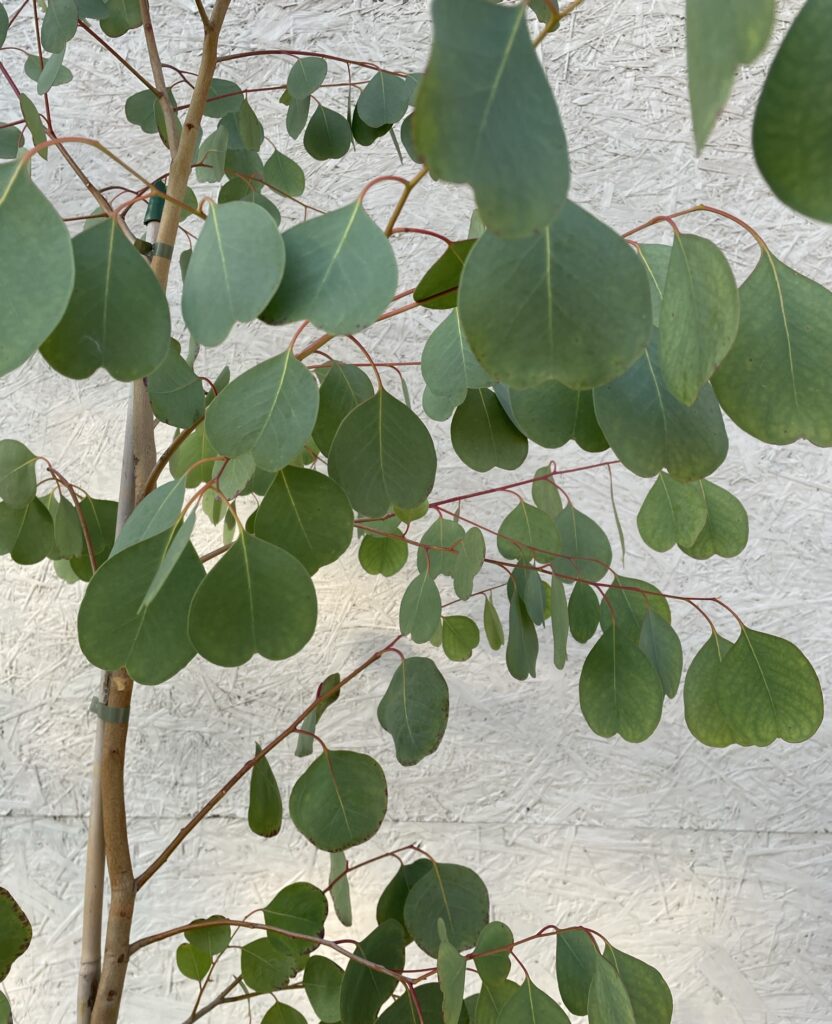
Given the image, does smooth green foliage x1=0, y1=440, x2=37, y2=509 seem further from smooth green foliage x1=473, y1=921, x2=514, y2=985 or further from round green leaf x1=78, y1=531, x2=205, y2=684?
smooth green foliage x1=473, y1=921, x2=514, y2=985

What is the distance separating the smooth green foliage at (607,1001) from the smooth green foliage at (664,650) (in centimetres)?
25

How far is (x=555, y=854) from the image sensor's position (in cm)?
140

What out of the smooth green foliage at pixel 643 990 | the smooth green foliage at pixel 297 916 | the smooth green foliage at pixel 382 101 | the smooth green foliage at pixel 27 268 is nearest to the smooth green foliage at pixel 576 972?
the smooth green foliage at pixel 643 990

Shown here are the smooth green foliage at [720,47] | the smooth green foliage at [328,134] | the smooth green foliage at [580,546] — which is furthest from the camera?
the smooth green foliage at [328,134]

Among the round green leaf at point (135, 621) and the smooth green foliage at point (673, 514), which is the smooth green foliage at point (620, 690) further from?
the round green leaf at point (135, 621)

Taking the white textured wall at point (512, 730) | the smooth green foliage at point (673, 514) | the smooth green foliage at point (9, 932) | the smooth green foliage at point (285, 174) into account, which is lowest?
the white textured wall at point (512, 730)

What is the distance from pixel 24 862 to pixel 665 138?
4.54 ft

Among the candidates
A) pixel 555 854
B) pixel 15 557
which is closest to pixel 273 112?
pixel 15 557

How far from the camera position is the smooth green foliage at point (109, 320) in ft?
1.30

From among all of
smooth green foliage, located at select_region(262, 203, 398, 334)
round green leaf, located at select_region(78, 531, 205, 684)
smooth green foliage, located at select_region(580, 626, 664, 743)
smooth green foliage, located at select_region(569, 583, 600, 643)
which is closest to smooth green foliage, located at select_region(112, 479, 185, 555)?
round green leaf, located at select_region(78, 531, 205, 684)

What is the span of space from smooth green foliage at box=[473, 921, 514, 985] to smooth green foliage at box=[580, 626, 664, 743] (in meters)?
0.15

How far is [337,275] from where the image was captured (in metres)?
0.38

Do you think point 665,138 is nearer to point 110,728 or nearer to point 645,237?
point 645,237

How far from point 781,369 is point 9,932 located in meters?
0.47
